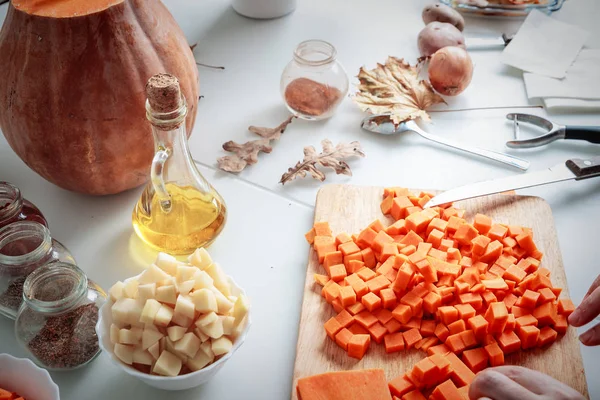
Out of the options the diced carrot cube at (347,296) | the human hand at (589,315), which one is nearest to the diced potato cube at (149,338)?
the diced carrot cube at (347,296)

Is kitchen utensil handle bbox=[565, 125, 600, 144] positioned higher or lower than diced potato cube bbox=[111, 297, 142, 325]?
lower

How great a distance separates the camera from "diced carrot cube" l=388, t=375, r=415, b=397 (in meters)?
1.04

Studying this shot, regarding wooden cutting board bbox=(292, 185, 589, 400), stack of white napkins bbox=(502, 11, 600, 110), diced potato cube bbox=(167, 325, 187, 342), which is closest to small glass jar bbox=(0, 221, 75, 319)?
diced potato cube bbox=(167, 325, 187, 342)

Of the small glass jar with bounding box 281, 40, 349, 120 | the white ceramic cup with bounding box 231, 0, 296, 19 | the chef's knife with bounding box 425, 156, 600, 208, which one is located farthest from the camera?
the white ceramic cup with bounding box 231, 0, 296, 19

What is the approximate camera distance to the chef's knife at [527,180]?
134 cm

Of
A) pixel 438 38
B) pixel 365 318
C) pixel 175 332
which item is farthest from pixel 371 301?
pixel 438 38

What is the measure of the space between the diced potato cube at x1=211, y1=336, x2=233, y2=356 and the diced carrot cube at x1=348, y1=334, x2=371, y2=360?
9.0 inches

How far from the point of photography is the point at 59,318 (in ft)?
3.33

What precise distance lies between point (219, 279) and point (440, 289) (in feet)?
1.34

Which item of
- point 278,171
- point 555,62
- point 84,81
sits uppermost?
point 84,81

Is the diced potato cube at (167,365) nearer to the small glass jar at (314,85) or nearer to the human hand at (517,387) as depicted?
the human hand at (517,387)

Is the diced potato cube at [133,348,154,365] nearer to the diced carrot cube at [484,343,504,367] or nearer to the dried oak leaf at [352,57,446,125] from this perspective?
the diced carrot cube at [484,343,504,367]

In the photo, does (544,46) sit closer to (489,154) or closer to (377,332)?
(489,154)

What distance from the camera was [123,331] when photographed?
0.96 meters
